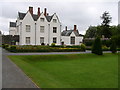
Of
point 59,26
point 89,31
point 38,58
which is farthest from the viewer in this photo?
point 89,31

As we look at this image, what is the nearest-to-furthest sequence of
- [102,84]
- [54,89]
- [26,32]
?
[54,89]
[102,84]
[26,32]

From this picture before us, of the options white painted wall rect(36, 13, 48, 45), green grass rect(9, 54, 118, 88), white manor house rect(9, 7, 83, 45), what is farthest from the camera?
white painted wall rect(36, 13, 48, 45)

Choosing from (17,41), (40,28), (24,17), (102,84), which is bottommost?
(102,84)

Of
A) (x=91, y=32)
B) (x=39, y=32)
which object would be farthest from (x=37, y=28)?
(x=91, y=32)

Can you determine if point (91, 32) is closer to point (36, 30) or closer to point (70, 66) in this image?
point (36, 30)

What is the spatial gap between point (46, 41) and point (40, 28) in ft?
11.8

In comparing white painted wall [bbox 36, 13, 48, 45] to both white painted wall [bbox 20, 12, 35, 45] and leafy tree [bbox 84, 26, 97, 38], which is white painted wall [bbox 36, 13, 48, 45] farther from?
leafy tree [bbox 84, 26, 97, 38]

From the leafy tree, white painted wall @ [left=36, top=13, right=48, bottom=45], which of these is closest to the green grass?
white painted wall @ [left=36, top=13, right=48, bottom=45]

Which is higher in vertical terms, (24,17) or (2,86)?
(24,17)

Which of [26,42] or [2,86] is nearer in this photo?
[2,86]

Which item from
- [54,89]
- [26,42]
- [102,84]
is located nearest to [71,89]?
[54,89]

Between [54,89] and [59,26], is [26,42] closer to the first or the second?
[59,26]

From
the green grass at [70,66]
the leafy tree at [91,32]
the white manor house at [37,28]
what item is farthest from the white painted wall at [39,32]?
the leafy tree at [91,32]

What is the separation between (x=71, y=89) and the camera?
252 inches
